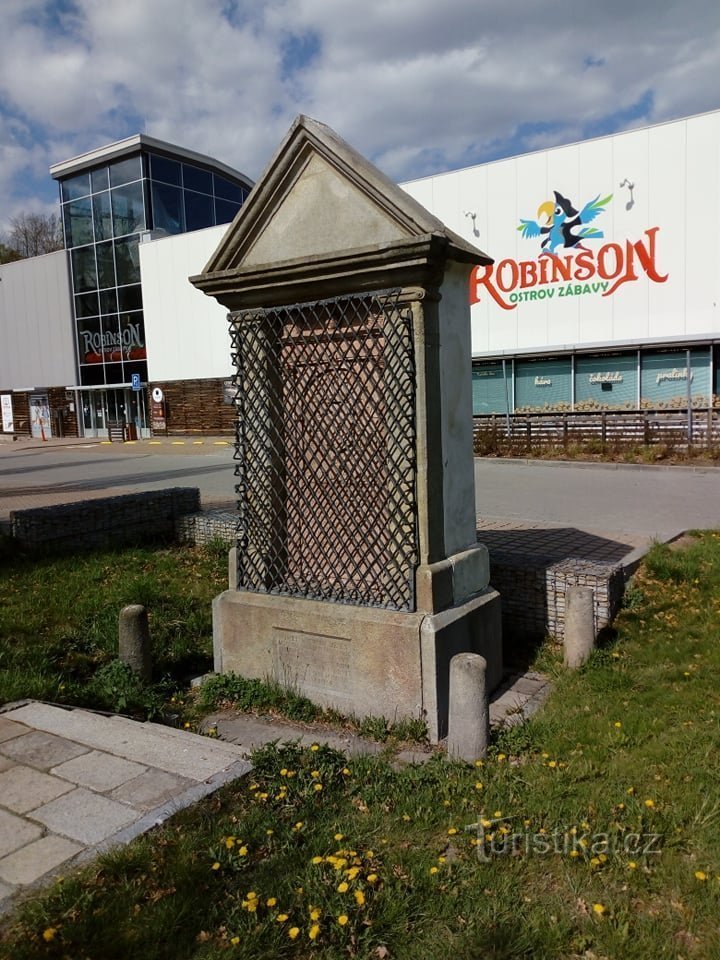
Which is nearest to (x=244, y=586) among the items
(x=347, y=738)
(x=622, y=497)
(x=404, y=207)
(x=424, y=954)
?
(x=347, y=738)

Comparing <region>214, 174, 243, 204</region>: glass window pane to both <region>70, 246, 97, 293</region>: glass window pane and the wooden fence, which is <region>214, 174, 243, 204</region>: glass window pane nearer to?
<region>70, 246, 97, 293</region>: glass window pane

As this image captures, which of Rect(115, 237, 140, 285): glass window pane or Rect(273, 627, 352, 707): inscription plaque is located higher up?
Rect(115, 237, 140, 285): glass window pane

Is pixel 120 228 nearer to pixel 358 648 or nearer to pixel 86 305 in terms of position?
pixel 86 305

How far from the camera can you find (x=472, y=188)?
2295cm

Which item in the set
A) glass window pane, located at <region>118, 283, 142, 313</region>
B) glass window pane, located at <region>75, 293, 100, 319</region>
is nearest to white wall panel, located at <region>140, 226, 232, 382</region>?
glass window pane, located at <region>118, 283, 142, 313</region>

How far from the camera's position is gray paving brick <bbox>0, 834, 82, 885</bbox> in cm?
278

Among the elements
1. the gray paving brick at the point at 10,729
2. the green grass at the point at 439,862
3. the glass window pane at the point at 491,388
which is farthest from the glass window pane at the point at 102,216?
the green grass at the point at 439,862

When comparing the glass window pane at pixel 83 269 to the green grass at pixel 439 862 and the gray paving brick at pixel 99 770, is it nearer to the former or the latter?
the gray paving brick at pixel 99 770

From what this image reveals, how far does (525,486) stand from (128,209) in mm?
26137

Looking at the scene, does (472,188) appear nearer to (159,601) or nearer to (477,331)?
(477,331)

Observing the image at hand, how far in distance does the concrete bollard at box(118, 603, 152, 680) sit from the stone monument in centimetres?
51

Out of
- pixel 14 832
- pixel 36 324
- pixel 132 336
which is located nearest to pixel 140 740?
pixel 14 832

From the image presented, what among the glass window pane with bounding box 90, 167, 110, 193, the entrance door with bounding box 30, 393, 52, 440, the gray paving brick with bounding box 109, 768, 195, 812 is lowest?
the gray paving brick with bounding box 109, 768, 195, 812

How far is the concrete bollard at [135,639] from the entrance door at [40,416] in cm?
3444
